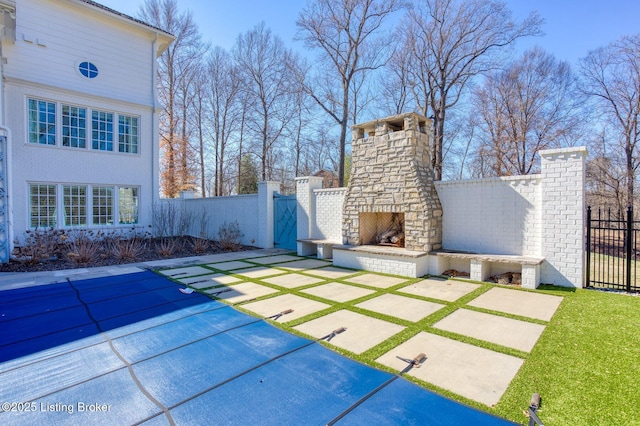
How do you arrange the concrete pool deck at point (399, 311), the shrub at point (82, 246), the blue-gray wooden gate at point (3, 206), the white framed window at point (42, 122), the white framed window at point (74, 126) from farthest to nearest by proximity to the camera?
the white framed window at point (74, 126)
the white framed window at point (42, 122)
the shrub at point (82, 246)
the blue-gray wooden gate at point (3, 206)
the concrete pool deck at point (399, 311)

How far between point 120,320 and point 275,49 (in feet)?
62.2

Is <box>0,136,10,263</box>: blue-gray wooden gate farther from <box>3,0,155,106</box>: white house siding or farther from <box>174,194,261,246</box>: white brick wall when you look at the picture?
<box>174,194,261,246</box>: white brick wall

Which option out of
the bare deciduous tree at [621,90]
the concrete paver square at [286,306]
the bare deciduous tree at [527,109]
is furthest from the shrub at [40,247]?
the bare deciduous tree at [621,90]

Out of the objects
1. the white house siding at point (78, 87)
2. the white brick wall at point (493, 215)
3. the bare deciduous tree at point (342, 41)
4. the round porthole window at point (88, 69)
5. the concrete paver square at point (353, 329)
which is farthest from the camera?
the bare deciduous tree at point (342, 41)

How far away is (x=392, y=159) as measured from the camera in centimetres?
739

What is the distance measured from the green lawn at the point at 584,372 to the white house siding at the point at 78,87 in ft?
41.5

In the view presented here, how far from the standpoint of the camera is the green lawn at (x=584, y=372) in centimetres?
227

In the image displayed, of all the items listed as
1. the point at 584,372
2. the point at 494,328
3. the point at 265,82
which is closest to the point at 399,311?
the point at 494,328

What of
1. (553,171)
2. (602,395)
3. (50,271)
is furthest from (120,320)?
(553,171)

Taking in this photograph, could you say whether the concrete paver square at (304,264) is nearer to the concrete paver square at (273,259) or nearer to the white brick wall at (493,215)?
the concrete paver square at (273,259)

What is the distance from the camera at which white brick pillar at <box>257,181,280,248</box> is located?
10.8 meters

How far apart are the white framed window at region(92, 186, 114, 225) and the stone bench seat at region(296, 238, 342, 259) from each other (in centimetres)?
767

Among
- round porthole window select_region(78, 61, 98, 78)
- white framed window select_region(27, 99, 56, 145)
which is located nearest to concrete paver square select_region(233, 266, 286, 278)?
white framed window select_region(27, 99, 56, 145)

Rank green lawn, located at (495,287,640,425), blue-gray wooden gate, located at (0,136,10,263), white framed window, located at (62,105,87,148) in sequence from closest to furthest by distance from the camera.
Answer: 1. green lawn, located at (495,287,640,425)
2. blue-gray wooden gate, located at (0,136,10,263)
3. white framed window, located at (62,105,87,148)
